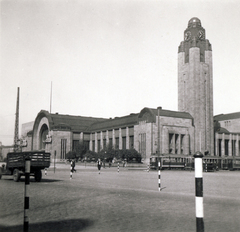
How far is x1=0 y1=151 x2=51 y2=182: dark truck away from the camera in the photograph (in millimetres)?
18438

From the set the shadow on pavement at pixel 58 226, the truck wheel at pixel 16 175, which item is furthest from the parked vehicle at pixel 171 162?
the shadow on pavement at pixel 58 226

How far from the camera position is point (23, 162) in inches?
714

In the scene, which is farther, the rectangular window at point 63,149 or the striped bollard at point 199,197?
the rectangular window at point 63,149

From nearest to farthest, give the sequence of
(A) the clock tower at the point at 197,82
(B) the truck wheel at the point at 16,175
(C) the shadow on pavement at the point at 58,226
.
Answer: (C) the shadow on pavement at the point at 58,226
(B) the truck wheel at the point at 16,175
(A) the clock tower at the point at 197,82

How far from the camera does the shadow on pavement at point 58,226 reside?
21.1 feet

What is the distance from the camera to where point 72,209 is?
8.83 meters

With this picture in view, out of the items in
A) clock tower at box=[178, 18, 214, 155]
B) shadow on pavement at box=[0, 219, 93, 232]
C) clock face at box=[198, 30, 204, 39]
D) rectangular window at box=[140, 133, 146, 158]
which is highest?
clock face at box=[198, 30, 204, 39]

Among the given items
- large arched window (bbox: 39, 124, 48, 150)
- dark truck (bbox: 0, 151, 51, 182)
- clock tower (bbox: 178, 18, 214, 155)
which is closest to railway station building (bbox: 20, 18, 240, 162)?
clock tower (bbox: 178, 18, 214, 155)

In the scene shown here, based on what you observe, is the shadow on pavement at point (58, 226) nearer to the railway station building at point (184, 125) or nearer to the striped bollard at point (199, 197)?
the striped bollard at point (199, 197)

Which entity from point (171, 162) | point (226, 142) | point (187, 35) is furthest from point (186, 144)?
point (171, 162)

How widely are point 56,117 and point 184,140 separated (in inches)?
1708

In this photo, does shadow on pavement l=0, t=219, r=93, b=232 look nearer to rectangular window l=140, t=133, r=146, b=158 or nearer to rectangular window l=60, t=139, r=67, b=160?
rectangular window l=140, t=133, r=146, b=158

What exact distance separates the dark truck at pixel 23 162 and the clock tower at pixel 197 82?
231 ft

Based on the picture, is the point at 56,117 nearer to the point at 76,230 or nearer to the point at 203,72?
the point at 203,72
